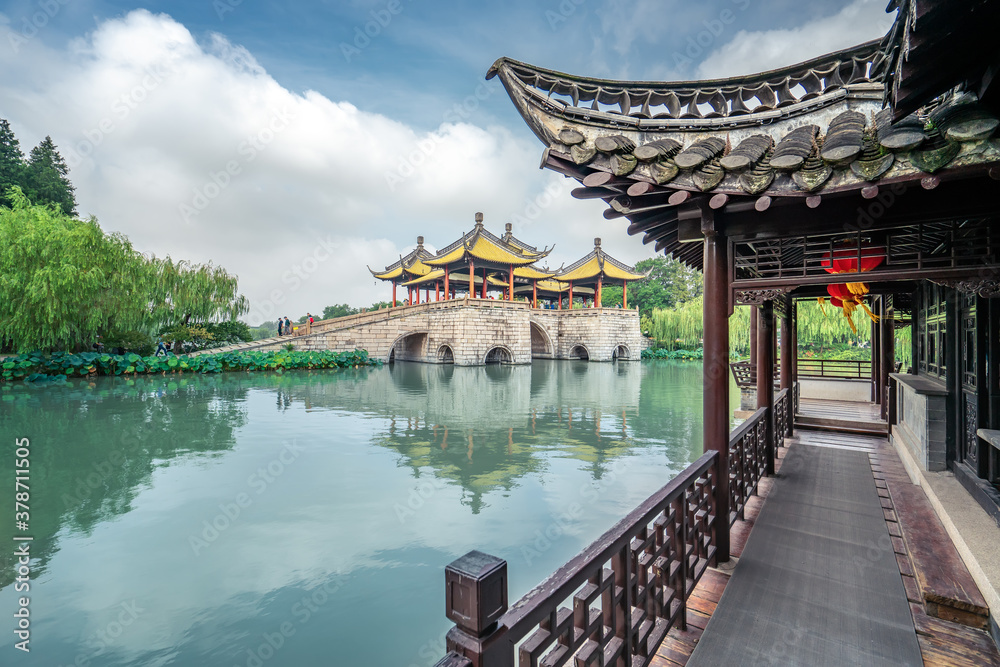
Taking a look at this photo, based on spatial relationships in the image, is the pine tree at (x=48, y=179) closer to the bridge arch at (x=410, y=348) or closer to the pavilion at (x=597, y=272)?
the bridge arch at (x=410, y=348)

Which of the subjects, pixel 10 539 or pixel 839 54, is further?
pixel 10 539

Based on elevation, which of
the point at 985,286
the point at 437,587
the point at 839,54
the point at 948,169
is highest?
the point at 839,54

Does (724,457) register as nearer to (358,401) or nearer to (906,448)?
(906,448)

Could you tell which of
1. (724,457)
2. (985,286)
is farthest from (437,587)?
(985,286)

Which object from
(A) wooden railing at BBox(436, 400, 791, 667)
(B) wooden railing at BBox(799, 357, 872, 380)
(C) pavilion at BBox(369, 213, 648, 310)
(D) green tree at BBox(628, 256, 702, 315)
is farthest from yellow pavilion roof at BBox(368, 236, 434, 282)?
(A) wooden railing at BBox(436, 400, 791, 667)

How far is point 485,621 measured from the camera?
941 mm

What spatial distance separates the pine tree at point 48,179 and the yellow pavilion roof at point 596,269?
25.7m

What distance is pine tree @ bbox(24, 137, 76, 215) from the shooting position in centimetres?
2267

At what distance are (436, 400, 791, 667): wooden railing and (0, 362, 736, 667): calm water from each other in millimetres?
1727

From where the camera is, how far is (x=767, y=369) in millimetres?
4422

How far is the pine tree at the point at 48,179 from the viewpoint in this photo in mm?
22672

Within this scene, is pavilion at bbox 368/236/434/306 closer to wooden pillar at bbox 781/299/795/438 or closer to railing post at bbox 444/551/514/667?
wooden pillar at bbox 781/299/795/438

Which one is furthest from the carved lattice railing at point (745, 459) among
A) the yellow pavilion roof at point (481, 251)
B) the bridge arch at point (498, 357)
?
the bridge arch at point (498, 357)

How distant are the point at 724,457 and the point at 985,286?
1.38 m
